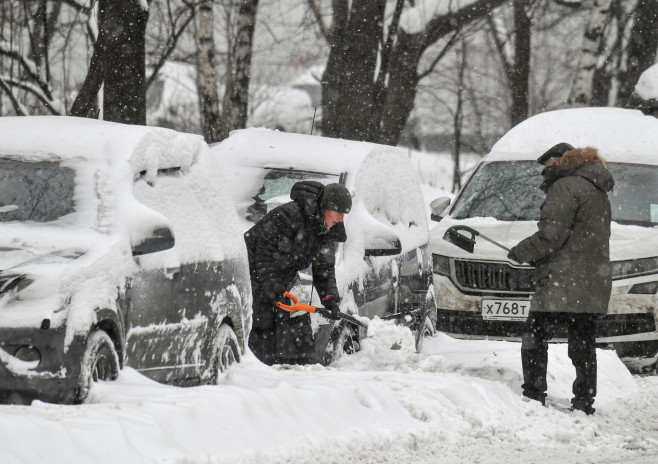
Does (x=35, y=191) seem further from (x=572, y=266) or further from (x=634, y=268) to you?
(x=634, y=268)

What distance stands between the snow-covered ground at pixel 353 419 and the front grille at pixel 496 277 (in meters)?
1.01

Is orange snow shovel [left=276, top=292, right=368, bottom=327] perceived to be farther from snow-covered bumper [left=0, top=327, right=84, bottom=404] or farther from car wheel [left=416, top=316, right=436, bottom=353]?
snow-covered bumper [left=0, top=327, right=84, bottom=404]

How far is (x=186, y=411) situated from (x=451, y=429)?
76.1 inches

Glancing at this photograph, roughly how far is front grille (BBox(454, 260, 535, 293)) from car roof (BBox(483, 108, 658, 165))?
6.11 ft

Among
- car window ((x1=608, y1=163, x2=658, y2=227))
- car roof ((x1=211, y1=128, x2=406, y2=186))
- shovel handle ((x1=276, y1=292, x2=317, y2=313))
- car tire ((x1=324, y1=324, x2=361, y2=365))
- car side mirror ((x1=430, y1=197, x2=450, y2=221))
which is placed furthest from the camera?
car side mirror ((x1=430, y1=197, x2=450, y2=221))

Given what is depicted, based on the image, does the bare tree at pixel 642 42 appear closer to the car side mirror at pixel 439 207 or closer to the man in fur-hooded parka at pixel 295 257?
the car side mirror at pixel 439 207

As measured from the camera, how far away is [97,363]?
5.87 m

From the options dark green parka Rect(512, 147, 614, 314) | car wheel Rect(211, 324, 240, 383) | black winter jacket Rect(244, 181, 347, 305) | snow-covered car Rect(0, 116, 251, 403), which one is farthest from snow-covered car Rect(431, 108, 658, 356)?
car wheel Rect(211, 324, 240, 383)

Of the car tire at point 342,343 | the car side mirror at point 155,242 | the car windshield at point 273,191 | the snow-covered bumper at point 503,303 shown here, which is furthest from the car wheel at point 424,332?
the car side mirror at point 155,242

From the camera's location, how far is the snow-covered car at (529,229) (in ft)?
33.5

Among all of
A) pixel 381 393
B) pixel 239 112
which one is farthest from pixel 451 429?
pixel 239 112

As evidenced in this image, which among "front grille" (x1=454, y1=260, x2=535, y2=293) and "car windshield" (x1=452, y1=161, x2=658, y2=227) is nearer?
"front grille" (x1=454, y1=260, x2=535, y2=293)

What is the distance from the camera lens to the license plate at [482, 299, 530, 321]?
34.1 ft

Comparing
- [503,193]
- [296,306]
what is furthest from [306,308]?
[503,193]
